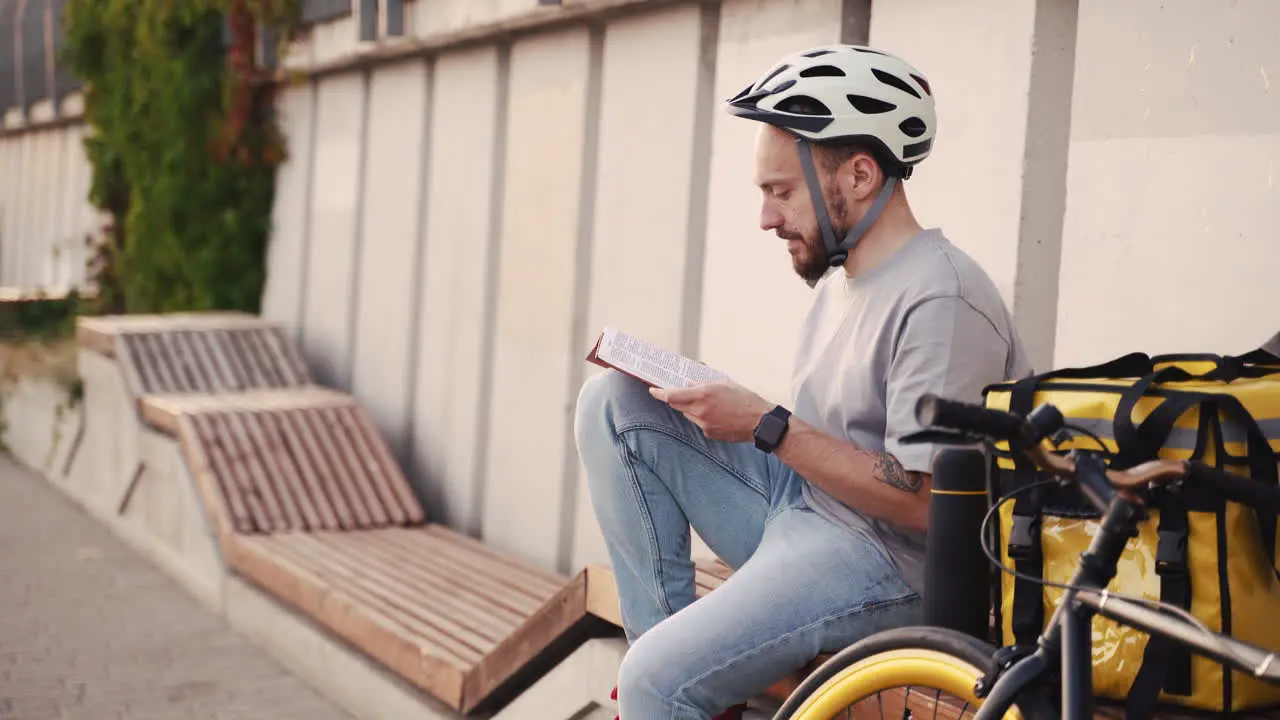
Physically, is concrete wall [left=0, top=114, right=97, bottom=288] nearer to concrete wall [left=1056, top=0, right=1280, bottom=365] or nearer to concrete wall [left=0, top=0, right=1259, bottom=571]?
concrete wall [left=0, top=0, right=1259, bottom=571]

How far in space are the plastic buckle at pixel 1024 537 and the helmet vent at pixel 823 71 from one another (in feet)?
3.48

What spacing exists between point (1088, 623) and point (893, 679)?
1.47 feet

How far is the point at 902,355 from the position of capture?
290cm

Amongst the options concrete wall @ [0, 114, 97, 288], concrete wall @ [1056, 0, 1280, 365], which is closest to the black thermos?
concrete wall @ [1056, 0, 1280, 365]

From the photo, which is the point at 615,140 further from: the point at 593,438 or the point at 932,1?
the point at 593,438

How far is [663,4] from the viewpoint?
5.97m

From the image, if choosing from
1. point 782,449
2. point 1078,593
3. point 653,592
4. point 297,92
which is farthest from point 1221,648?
point 297,92

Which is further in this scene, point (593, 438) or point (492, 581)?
point (492, 581)

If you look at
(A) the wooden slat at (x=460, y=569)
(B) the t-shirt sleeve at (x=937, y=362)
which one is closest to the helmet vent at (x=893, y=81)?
(B) the t-shirt sleeve at (x=937, y=362)

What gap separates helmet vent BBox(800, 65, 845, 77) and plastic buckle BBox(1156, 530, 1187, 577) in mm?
1218

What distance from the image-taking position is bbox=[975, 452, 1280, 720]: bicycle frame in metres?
2.04

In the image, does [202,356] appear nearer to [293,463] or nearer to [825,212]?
[293,463]

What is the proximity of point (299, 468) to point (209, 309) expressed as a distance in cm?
286

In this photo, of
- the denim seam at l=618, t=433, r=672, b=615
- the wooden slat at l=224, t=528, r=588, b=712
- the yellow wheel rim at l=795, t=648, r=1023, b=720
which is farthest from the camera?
the wooden slat at l=224, t=528, r=588, b=712
